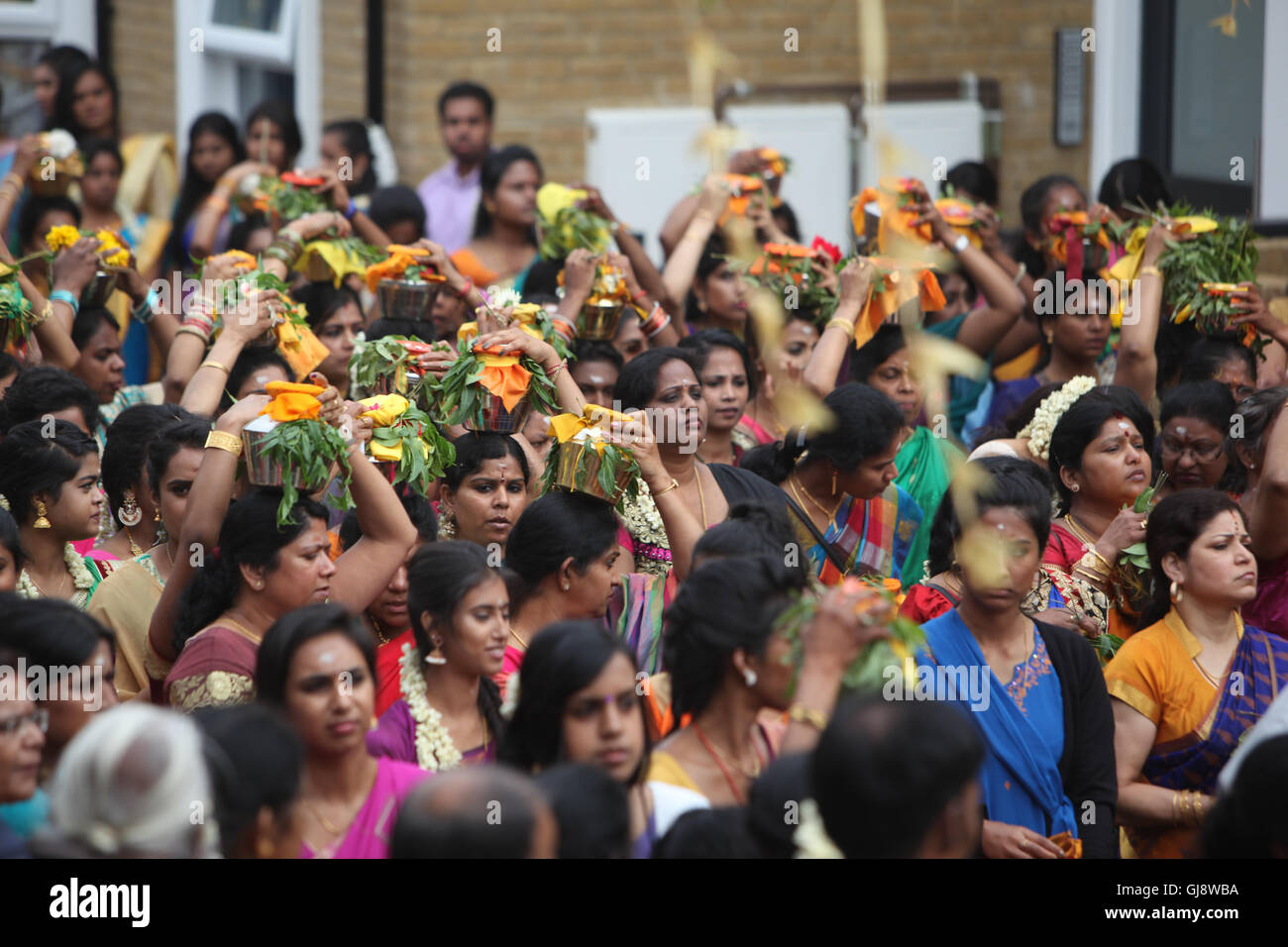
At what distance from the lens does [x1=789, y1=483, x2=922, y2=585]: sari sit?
16.3ft

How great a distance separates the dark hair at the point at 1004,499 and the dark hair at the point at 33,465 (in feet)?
8.01

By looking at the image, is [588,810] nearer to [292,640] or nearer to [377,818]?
[377,818]

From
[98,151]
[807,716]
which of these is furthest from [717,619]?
[98,151]

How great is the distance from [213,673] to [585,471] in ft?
3.65

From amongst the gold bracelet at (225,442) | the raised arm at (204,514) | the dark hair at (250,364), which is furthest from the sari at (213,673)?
the dark hair at (250,364)

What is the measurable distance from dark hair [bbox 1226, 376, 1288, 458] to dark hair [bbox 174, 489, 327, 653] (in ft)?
9.11

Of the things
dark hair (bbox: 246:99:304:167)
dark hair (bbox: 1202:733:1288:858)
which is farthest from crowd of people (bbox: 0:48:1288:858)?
dark hair (bbox: 246:99:304:167)

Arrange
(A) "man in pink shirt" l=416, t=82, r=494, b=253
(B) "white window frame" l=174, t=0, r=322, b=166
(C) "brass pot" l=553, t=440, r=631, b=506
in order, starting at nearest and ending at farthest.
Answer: (C) "brass pot" l=553, t=440, r=631, b=506 → (A) "man in pink shirt" l=416, t=82, r=494, b=253 → (B) "white window frame" l=174, t=0, r=322, b=166

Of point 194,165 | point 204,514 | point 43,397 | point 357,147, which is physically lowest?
point 204,514

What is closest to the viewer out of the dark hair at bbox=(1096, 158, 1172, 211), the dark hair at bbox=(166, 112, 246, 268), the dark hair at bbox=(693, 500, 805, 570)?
the dark hair at bbox=(693, 500, 805, 570)

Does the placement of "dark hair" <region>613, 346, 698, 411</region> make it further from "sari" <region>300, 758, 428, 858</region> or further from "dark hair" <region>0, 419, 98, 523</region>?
"sari" <region>300, 758, 428, 858</region>

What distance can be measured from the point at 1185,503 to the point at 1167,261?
1955 mm

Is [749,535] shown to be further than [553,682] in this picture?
Yes

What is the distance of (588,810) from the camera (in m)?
2.75
